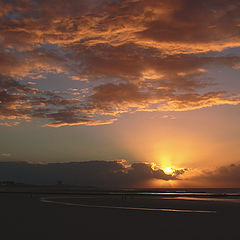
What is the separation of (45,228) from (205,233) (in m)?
7.77

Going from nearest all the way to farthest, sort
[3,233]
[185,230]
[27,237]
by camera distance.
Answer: [27,237]
[3,233]
[185,230]

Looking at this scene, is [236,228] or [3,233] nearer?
[3,233]

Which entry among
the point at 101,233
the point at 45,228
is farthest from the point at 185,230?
the point at 45,228

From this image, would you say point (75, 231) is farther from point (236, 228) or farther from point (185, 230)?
point (236, 228)

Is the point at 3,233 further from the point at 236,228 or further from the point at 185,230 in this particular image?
the point at 236,228

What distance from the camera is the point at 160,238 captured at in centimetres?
1521

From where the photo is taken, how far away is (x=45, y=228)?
18.3m

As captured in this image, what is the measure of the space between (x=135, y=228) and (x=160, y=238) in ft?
11.5

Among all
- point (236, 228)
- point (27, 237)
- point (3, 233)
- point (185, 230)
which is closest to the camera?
point (27, 237)

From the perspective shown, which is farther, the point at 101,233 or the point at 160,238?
the point at 101,233

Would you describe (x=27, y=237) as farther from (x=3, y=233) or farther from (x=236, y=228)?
(x=236, y=228)

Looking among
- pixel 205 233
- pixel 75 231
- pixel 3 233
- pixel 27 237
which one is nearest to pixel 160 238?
pixel 205 233

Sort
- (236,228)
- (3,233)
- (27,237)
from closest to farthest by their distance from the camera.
Result: (27,237), (3,233), (236,228)

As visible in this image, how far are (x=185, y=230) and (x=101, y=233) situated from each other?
4191mm
